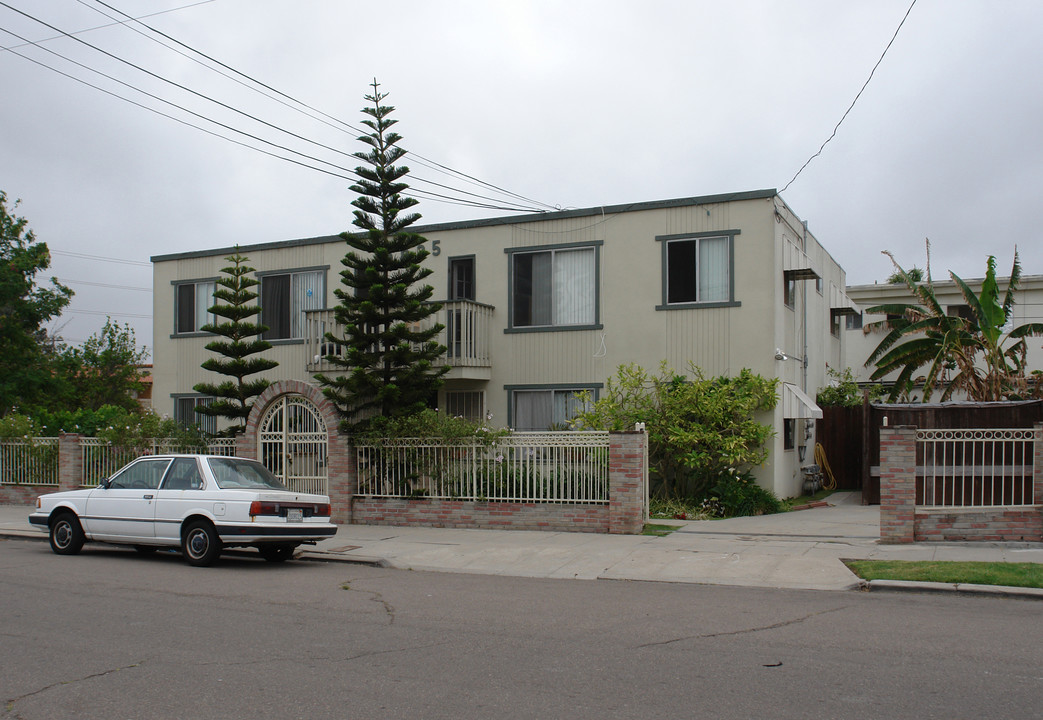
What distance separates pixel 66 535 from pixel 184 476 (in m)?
2.46

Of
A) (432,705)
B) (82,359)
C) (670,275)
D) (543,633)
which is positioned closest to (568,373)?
Answer: (670,275)

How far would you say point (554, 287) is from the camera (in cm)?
1969

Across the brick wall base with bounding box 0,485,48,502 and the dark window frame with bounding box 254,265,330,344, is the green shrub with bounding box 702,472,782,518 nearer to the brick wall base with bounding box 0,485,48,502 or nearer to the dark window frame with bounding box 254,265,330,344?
the dark window frame with bounding box 254,265,330,344

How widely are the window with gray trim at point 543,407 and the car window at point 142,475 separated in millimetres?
8394

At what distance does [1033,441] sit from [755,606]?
5.89 m

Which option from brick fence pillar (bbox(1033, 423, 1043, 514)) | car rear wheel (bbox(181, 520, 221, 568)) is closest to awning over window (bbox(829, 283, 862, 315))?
brick fence pillar (bbox(1033, 423, 1043, 514))

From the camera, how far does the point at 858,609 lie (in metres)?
9.02

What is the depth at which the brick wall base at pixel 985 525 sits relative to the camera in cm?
1259

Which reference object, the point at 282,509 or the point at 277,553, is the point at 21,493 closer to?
the point at 277,553

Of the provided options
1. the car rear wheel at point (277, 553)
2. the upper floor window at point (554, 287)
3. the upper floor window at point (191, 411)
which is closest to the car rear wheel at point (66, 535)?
the car rear wheel at point (277, 553)

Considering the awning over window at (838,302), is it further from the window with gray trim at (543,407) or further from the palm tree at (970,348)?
the window with gray trim at (543,407)

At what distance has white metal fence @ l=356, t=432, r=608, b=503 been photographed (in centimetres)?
1500

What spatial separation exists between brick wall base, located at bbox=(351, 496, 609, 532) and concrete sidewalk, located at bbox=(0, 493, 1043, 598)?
0.23 m

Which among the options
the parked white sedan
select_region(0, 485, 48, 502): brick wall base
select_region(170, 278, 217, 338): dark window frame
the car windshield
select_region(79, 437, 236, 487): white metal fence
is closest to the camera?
the parked white sedan
